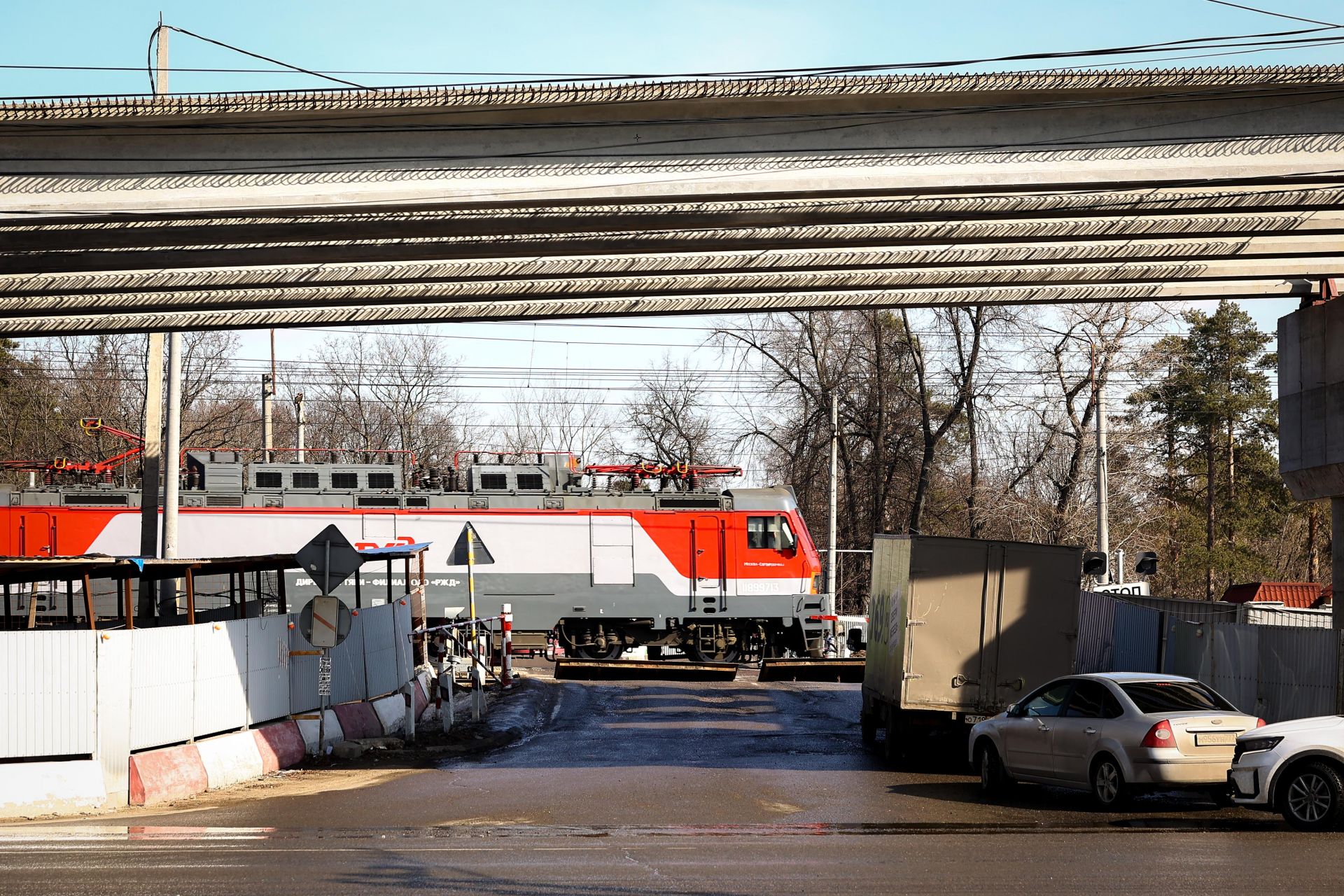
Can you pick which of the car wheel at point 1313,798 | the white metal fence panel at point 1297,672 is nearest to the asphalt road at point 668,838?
the car wheel at point 1313,798

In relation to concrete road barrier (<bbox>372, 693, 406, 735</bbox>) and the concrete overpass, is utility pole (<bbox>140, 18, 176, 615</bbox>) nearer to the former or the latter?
concrete road barrier (<bbox>372, 693, 406, 735</bbox>)

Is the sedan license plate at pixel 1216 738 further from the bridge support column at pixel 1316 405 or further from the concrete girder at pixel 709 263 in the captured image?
the bridge support column at pixel 1316 405

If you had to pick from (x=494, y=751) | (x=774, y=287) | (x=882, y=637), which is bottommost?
(x=494, y=751)

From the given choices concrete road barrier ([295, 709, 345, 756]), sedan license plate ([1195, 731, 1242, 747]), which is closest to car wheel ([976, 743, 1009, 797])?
sedan license plate ([1195, 731, 1242, 747])

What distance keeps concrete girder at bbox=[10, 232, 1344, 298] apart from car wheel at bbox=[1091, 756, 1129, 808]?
6.30 metres

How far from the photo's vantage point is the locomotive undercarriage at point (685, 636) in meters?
35.0

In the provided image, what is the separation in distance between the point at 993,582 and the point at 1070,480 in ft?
106

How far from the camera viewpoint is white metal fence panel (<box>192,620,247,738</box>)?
1512 centimetres

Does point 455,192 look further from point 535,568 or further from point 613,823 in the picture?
point 535,568

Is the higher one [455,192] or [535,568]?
[455,192]

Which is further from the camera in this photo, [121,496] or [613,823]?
[121,496]

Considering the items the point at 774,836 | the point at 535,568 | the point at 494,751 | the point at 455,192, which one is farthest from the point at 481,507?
the point at 774,836

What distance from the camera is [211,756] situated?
48.9ft

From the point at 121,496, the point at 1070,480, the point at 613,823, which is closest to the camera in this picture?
the point at 613,823
